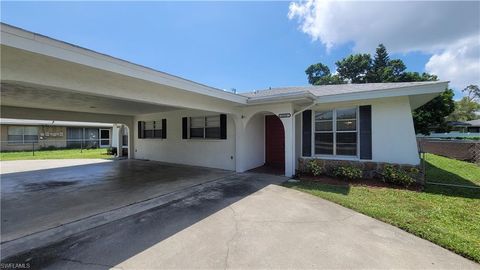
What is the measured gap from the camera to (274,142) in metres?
10.4

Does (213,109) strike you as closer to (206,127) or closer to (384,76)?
(206,127)

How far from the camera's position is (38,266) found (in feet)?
8.66

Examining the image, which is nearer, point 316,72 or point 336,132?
point 336,132

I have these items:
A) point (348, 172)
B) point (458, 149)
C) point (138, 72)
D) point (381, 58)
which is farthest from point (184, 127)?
point (381, 58)

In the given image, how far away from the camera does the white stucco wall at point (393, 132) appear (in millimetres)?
6926

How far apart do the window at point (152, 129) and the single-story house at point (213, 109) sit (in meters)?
0.06

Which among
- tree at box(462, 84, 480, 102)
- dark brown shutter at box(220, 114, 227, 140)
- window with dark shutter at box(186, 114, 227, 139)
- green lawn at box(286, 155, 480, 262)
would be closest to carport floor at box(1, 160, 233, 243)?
dark brown shutter at box(220, 114, 227, 140)

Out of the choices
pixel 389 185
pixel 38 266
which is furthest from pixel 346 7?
pixel 38 266

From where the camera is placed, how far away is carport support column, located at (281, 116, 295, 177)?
25.5ft

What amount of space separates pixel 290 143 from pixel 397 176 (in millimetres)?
3338

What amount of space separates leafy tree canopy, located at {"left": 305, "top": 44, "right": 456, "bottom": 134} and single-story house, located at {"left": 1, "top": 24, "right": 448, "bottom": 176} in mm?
16936

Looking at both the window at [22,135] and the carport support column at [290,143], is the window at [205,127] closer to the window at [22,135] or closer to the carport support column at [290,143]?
the carport support column at [290,143]

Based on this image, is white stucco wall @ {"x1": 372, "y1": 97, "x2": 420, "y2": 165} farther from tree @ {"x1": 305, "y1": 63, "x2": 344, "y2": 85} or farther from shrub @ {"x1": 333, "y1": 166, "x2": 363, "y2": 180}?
tree @ {"x1": 305, "y1": 63, "x2": 344, "y2": 85}

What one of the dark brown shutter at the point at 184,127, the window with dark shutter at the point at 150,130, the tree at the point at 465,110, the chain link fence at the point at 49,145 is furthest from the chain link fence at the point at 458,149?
the tree at the point at 465,110
